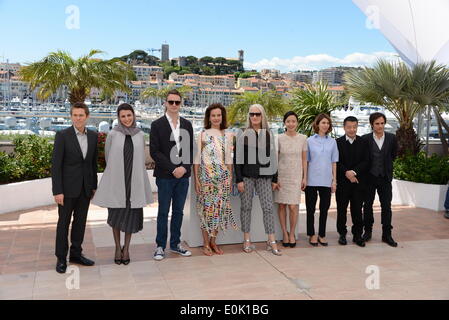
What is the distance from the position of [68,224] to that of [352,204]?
3154 mm

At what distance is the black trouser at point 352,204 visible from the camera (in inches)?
199

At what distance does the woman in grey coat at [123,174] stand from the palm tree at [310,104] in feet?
20.4

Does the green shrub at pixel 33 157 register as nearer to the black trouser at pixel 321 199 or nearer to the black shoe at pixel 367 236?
the black trouser at pixel 321 199

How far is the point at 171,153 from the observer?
14.3 ft

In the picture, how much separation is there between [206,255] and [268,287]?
3.47ft

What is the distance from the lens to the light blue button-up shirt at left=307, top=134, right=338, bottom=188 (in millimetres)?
4871

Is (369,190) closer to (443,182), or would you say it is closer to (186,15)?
(443,182)

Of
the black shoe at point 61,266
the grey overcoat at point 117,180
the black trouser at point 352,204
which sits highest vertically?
the grey overcoat at point 117,180

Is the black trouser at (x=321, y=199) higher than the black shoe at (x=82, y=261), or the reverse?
the black trouser at (x=321, y=199)

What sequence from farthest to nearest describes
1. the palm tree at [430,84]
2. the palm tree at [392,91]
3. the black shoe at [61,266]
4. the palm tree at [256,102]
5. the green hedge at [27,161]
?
the palm tree at [256,102], the palm tree at [392,91], the palm tree at [430,84], the green hedge at [27,161], the black shoe at [61,266]

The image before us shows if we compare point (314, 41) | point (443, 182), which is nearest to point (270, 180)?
point (443, 182)

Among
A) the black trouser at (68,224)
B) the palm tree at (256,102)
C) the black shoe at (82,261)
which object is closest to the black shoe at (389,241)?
the black shoe at (82,261)

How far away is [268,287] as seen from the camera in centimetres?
376

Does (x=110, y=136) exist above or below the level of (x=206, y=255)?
above
